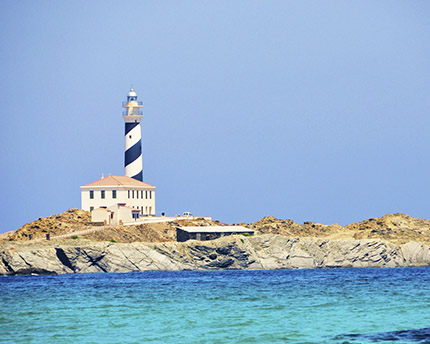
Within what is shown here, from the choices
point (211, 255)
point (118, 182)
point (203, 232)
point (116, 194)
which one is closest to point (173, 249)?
point (211, 255)

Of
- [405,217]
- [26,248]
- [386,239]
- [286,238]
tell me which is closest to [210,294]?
[26,248]

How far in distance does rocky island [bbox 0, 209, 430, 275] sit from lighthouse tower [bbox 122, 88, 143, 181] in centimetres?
868

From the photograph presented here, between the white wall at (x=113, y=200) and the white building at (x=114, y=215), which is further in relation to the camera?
the white wall at (x=113, y=200)

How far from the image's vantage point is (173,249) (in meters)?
83.9

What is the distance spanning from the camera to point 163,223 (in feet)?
315

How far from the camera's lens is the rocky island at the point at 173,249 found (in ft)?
255

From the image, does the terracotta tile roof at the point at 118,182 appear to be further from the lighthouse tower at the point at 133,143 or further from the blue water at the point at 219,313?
the blue water at the point at 219,313

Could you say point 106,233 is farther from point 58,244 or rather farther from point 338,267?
point 338,267

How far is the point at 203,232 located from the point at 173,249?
620 centimetres

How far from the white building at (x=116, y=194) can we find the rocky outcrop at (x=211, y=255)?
14192 millimetres

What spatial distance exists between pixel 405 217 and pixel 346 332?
82.4 meters

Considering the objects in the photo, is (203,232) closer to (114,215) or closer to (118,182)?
(114,215)

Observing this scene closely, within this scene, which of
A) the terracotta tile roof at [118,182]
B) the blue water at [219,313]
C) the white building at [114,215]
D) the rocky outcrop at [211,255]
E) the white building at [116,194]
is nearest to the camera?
the blue water at [219,313]

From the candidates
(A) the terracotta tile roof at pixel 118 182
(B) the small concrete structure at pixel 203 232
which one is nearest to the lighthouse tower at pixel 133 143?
(A) the terracotta tile roof at pixel 118 182
